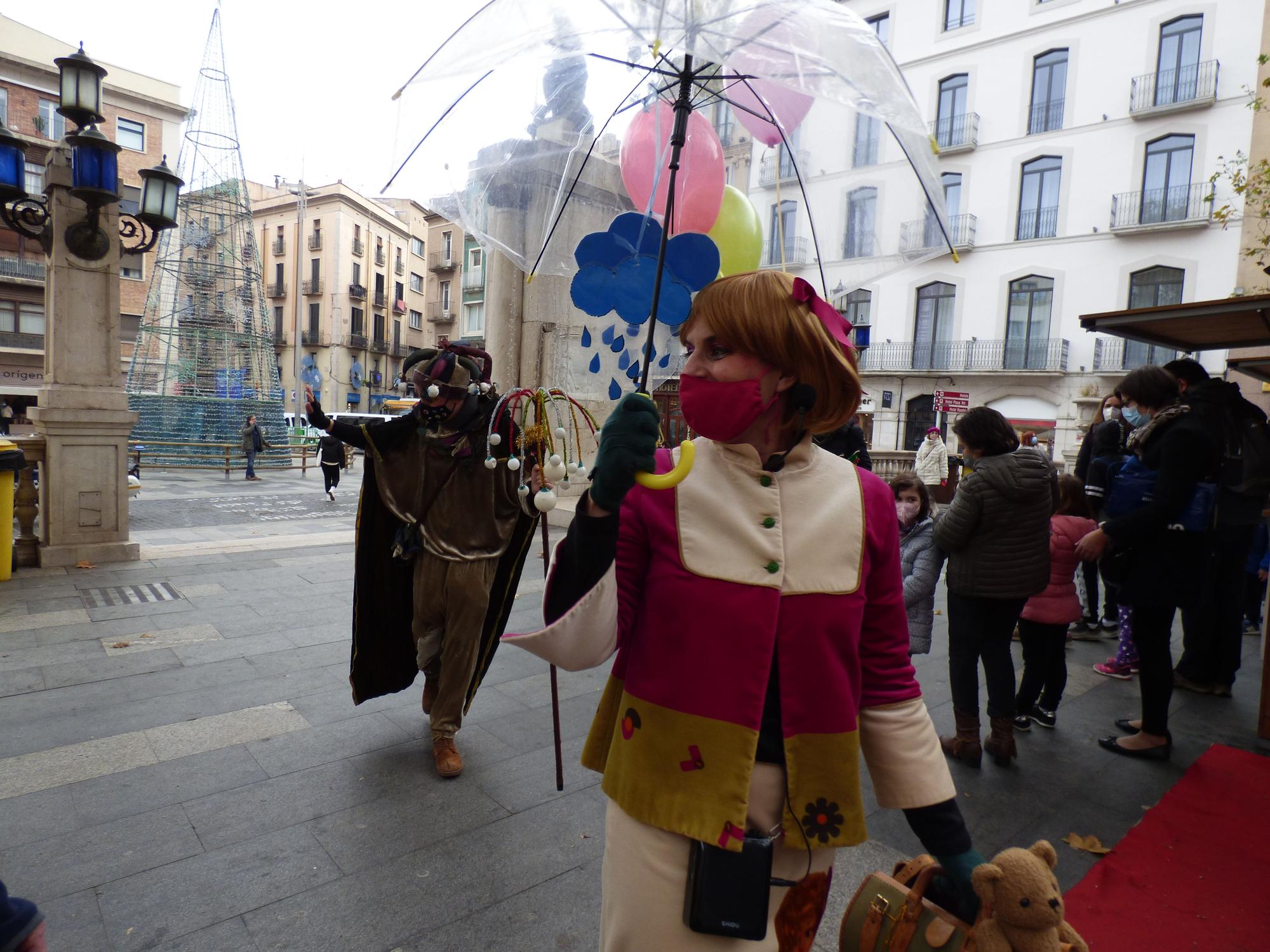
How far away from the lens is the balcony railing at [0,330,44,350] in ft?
106

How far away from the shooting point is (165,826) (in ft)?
9.56

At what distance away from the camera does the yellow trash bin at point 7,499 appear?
6445 mm

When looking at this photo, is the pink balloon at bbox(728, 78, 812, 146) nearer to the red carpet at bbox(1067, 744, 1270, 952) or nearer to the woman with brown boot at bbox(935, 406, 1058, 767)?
the woman with brown boot at bbox(935, 406, 1058, 767)

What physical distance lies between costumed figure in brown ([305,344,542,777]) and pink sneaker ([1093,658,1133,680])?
4.23 meters

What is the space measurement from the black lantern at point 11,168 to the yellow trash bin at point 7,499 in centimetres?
223

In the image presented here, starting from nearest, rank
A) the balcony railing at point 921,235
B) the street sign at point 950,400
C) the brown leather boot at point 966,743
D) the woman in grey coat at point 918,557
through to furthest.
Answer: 1. the balcony railing at point 921,235
2. the brown leather boot at point 966,743
3. the woman in grey coat at point 918,557
4. the street sign at point 950,400

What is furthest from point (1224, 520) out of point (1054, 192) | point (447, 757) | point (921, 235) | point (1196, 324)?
point (1054, 192)

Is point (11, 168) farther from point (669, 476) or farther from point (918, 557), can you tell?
point (669, 476)

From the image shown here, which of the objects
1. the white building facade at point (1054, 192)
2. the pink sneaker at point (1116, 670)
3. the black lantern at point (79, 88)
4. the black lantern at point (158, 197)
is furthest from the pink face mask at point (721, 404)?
the white building facade at point (1054, 192)

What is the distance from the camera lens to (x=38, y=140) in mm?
31297

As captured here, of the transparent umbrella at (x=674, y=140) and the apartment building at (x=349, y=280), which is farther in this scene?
the apartment building at (x=349, y=280)

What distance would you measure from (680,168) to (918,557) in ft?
8.23

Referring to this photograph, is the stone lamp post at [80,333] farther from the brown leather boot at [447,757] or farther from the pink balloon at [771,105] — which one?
the pink balloon at [771,105]

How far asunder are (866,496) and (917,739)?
1.64 feet
